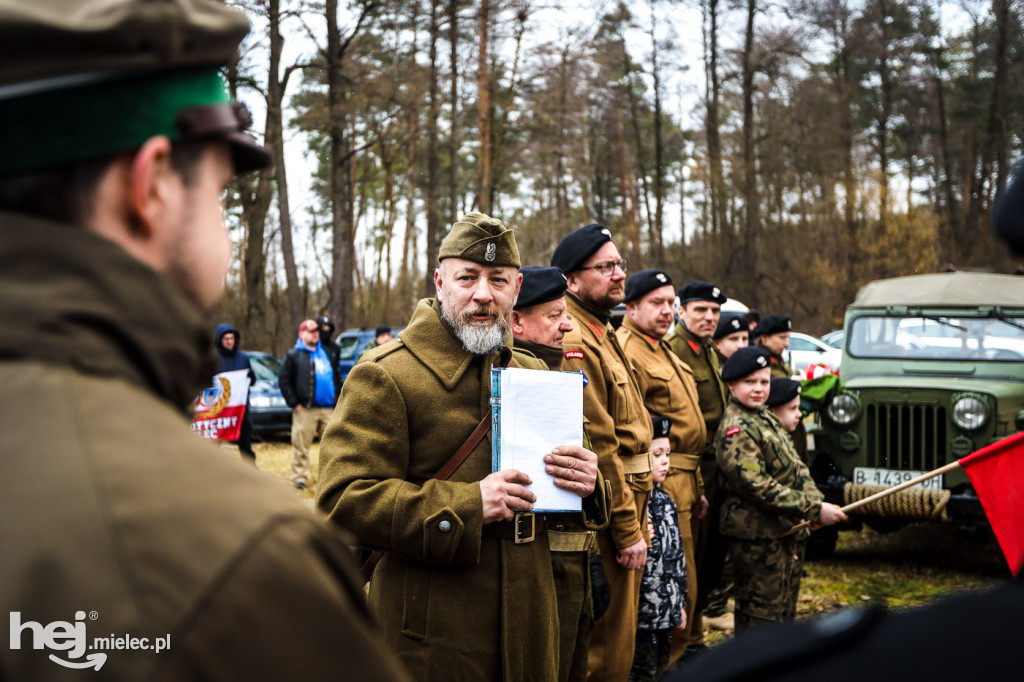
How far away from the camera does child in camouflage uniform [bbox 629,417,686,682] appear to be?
4.51 metres

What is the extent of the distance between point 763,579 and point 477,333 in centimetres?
283

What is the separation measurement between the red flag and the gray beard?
2.14m

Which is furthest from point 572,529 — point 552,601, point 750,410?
point 750,410

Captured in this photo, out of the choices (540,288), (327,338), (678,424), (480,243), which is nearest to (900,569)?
(678,424)

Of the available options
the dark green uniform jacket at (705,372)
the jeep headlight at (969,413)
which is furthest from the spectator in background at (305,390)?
the jeep headlight at (969,413)

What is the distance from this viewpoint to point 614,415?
4.23 metres

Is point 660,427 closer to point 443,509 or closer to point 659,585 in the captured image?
point 659,585

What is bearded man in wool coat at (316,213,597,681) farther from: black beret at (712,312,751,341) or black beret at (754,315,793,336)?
black beret at (754,315,793,336)

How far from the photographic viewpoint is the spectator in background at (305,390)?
10.8 meters

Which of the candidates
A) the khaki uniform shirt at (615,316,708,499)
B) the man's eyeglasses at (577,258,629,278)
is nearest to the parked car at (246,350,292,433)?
the khaki uniform shirt at (615,316,708,499)

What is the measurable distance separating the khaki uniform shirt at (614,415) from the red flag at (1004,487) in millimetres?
1524

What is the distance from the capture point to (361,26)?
1611 centimetres

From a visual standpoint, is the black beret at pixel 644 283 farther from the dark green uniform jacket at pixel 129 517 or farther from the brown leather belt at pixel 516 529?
the dark green uniform jacket at pixel 129 517

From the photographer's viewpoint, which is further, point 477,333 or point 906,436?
point 906,436
